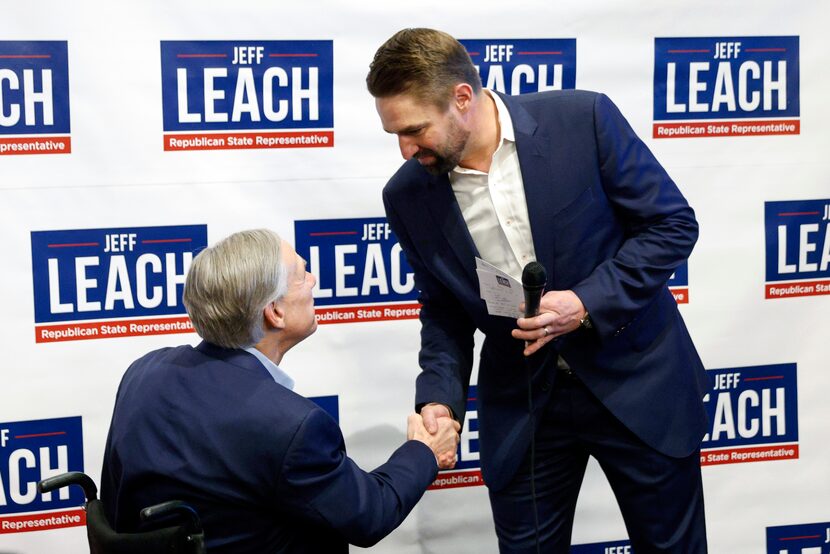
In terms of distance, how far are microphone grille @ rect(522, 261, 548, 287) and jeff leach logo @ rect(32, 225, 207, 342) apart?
1440mm

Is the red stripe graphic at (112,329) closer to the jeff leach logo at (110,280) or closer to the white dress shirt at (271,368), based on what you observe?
→ the jeff leach logo at (110,280)

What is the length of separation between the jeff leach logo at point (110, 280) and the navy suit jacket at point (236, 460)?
1199 millimetres

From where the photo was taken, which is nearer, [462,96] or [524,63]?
[462,96]

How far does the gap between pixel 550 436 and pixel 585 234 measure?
0.53 metres

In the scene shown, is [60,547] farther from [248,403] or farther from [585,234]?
[585,234]

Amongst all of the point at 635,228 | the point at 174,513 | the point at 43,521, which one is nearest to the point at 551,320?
the point at 635,228

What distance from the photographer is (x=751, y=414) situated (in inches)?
145

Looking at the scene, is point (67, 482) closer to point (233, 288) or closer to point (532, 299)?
point (233, 288)

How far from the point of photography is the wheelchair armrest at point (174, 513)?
172 cm

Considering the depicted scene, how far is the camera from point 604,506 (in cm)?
366

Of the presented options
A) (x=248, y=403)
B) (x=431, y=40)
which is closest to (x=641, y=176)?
(x=431, y=40)

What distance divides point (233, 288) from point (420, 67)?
2.25 ft

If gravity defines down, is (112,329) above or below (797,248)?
below

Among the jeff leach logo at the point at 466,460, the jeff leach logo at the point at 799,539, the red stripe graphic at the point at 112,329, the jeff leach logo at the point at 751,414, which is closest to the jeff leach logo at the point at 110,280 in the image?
the red stripe graphic at the point at 112,329
